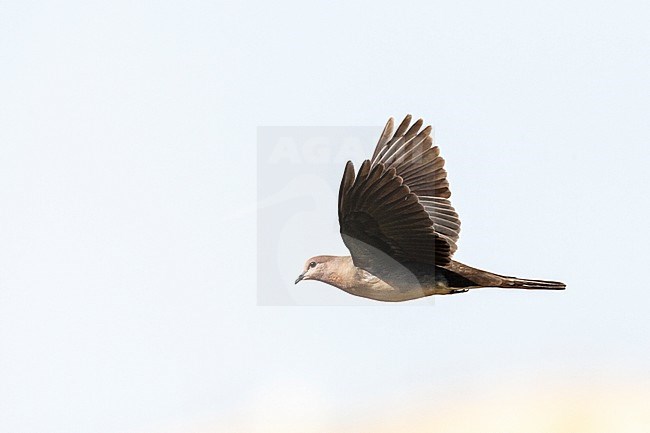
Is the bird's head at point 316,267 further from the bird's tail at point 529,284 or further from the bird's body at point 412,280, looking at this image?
the bird's tail at point 529,284

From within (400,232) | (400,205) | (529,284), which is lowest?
(529,284)

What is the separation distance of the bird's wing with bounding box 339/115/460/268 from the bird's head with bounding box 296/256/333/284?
0.36 meters

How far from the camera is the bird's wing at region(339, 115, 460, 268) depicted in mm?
9281

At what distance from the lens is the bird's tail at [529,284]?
9.96m

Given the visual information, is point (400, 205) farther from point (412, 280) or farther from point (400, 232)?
point (412, 280)

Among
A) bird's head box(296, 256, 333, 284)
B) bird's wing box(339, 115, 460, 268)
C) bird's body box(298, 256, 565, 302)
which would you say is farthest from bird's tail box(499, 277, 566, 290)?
bird's head box(296, 256, 333, 284)

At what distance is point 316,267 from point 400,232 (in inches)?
39.6

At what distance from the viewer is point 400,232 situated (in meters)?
9.58

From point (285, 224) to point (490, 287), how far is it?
2.41 meters

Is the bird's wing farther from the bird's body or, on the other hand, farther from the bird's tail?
the bird's tail

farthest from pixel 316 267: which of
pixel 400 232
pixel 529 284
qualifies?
pixel 529 284

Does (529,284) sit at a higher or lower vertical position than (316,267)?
lower

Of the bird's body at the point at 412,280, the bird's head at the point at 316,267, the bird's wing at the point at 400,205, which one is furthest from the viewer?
the bird's head at the point at 316,267

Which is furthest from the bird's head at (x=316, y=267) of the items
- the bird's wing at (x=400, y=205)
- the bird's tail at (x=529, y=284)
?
the bird's tail at (x=529, y=284)
